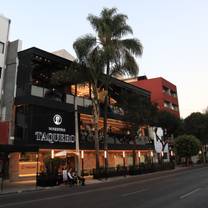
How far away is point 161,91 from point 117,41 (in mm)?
39162

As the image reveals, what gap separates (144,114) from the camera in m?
39.8

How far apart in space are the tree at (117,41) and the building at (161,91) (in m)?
35.4

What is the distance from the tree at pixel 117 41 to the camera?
3145cm

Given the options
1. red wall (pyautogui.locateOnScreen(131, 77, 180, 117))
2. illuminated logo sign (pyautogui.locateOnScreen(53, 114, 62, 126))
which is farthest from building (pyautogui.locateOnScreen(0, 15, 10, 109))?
red wall (pyautogui.locateOnScreen(131, 77, 180, 117))

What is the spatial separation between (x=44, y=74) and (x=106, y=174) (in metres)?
12.7

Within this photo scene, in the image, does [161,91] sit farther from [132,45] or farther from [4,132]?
[4,132]

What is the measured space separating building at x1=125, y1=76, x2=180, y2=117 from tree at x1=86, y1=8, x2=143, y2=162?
3543cm

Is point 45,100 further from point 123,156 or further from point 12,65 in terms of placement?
point 123,156

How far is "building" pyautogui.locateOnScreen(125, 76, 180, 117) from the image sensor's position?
69375mm

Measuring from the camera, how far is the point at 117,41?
32062 mm

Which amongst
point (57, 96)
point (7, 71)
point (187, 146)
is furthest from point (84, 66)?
point (187, 146)

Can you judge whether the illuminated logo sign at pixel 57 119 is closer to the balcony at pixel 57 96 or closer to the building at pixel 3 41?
the balcony at pixel 57 96

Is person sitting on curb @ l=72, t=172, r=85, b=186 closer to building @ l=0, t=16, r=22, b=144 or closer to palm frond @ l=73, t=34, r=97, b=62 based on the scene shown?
building @ l=0, t=16, r=22, b=144

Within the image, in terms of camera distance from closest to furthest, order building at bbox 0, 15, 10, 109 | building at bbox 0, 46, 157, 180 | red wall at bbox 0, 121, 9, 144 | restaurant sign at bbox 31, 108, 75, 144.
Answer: red wall at bbox 0, 121, 9, 144 < building at bbox 0, 46, 157, 180 < restaurant sign at bbox 31, 108, 75, 144 < building at bbox 0, 15, 10, 109
